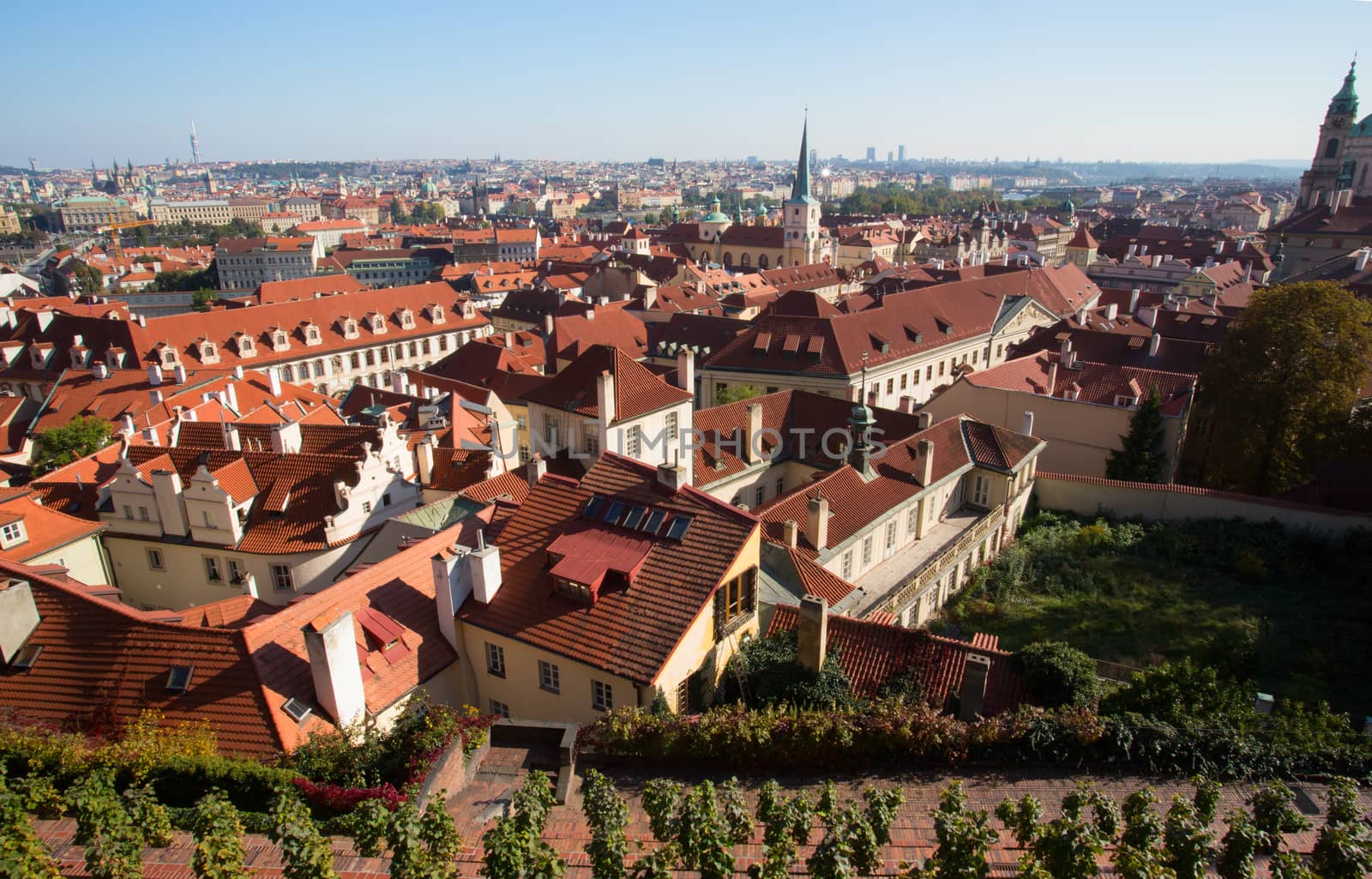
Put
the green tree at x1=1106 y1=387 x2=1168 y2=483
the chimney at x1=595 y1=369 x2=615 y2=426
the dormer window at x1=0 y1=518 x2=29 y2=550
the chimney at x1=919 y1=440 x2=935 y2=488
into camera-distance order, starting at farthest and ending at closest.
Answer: the green tree at x1=1106 y1=387 x2=1168 y2=483 < the chimney at x1=919 y1=440 x2=935 y2=488 < the chimney at x1=595 y1=369 x2=615 y2=426 < the dormer window at x1=0 y1=518 x2=29 y2=550

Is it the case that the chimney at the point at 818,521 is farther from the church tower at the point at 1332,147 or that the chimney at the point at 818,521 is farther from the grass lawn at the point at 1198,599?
the church tower at the point at 1332,147

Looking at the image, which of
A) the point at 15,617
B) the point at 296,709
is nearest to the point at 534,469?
the point at 296,709

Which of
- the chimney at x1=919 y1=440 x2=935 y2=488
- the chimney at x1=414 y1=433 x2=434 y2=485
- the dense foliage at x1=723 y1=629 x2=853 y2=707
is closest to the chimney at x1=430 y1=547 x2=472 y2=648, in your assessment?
the dense foliage at x1=723 y1=629 x2=853 y2=707

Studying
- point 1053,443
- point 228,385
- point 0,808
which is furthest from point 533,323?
point 0,808

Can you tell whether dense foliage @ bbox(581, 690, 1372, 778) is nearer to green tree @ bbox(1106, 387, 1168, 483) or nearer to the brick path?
the brick path

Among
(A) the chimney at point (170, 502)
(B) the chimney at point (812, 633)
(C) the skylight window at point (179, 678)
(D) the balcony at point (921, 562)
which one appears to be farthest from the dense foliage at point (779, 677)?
(A) the chimney at point (170, 502)

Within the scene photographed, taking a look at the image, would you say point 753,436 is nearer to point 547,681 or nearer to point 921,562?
point 921,562
